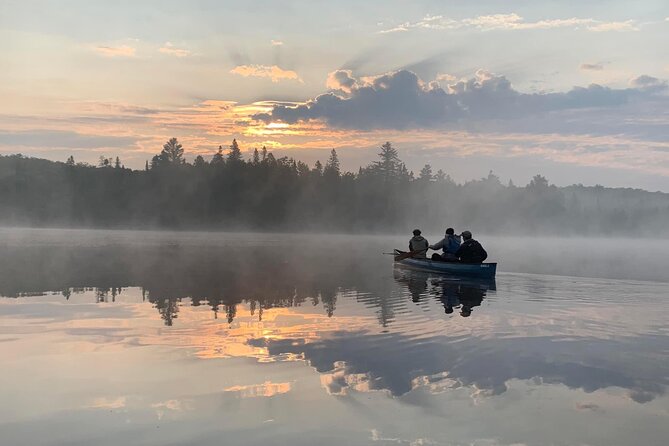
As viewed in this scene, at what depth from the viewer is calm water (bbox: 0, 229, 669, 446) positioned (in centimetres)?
947

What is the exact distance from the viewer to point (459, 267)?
115 ft

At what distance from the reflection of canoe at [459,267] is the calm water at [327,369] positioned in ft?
24.6

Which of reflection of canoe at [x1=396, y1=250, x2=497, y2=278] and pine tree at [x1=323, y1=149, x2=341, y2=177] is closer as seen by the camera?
reflection of canoe at [x1=396, y1=250, x2=497, y2=278]

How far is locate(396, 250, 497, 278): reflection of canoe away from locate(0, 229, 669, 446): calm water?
748 centimetres

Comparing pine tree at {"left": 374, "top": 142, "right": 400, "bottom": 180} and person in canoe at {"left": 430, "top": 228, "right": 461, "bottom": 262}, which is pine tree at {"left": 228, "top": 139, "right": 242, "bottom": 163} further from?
person in canoe at {"left": 430, "top": 228, "right": 461, "bottom": 262}

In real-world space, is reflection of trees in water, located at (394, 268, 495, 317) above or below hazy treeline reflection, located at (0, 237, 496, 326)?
below

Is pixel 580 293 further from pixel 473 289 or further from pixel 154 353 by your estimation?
pixel 154 353

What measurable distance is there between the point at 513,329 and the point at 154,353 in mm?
10735

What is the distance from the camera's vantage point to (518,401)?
11.0 m

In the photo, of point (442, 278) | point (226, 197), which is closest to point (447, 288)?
point (442, 278)

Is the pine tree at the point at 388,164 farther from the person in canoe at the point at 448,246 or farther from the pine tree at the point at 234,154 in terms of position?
the person in canoe at the point at 448,246

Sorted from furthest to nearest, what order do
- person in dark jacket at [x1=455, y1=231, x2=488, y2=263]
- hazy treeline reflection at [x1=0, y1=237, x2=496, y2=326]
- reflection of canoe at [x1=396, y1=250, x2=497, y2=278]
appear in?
person in dark jacket at [x1=455, y1=231, x2=488, y2=263], reflection of canoe at [x1=396, y1=250, x2=497, y2=278], hazy treeline reflection at [x1=0, y1=237, x2=496, y2=326]

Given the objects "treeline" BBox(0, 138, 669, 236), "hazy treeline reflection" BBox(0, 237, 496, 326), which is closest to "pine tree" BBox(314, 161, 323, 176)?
"treeline" BBox(0, 138, 669, 236)

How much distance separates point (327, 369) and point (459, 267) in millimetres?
23276
